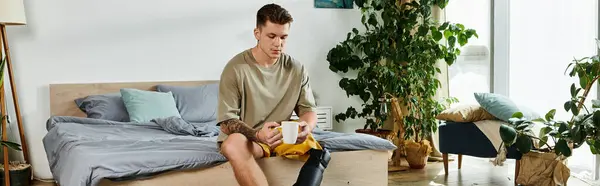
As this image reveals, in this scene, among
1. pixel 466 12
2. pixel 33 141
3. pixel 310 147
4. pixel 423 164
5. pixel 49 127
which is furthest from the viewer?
pixel 466 12

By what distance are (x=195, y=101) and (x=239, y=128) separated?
6.78 feet

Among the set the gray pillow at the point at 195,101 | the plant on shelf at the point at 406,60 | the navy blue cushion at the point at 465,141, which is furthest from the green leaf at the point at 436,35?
the gray pillow at the point at 195,101

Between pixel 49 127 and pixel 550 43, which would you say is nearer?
pixel 49 127

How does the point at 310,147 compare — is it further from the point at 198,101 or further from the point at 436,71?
the point at 436,71

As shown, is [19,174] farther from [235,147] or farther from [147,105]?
[235,147]

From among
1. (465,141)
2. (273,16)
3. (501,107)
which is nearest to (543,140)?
(501,107)

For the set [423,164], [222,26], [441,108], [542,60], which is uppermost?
[222,26]

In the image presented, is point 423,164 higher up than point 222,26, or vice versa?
point 222,26

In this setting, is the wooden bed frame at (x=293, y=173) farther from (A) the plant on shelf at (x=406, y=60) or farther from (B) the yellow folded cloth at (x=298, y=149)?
(A) the plant on shelf at (x=406, y=60)

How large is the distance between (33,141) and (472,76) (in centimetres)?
352

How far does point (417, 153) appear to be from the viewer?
16.8ft

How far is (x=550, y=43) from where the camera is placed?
496cm

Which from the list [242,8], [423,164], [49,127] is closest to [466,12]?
[423,164]

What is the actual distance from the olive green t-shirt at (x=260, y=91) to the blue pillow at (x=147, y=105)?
1662mm
